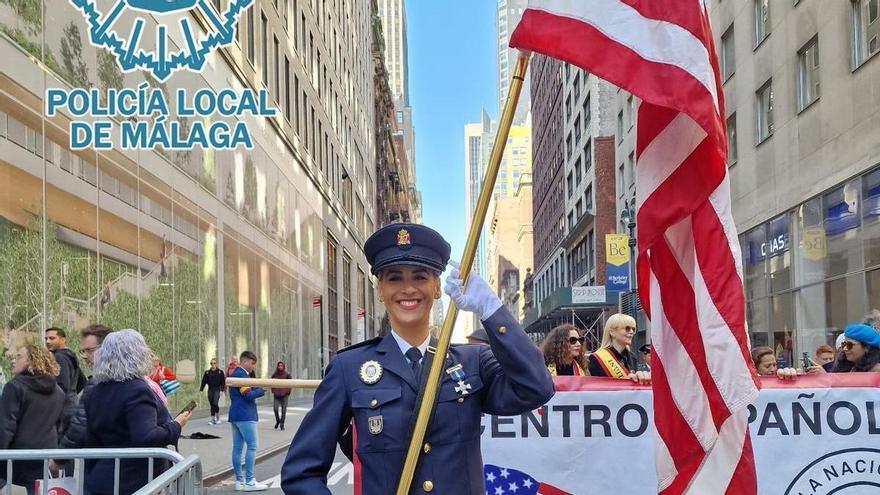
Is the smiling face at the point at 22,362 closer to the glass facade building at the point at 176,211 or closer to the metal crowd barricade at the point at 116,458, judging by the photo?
the metal crowd barricade at the point at 116,458

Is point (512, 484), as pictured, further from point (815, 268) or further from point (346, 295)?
point (346, 295)

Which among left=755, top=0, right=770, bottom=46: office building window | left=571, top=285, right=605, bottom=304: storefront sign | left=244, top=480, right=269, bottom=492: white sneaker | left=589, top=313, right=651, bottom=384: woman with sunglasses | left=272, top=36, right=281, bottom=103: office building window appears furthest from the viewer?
left=571, top=285, right=605, bottom=304: storefront sign

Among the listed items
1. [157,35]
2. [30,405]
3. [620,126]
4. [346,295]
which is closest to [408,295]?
[30,405]

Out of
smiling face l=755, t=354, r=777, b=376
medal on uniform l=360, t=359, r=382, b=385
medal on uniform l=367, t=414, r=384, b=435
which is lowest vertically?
smiling face l=755, t=354, r=777, b=376

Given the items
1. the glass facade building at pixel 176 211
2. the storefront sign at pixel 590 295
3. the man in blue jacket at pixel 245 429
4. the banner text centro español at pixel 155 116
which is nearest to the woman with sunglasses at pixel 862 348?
the man in blue jacket at pixel 245 429

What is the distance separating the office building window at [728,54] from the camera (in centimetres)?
2516

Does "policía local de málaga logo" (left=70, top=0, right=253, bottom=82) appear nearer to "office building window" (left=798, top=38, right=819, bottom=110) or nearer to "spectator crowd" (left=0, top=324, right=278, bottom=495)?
"spectator crowd" (left=0, top=324, right=278, bottom=495)

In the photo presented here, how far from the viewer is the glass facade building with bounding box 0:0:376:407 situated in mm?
13703

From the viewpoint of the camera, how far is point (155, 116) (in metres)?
19.6

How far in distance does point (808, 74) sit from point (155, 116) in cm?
1458

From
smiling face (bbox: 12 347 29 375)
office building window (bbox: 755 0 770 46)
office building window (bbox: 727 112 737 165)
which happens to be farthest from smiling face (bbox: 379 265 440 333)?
office building window (bbox: 727 112 737 165)

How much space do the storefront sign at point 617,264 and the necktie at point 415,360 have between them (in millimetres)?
28199

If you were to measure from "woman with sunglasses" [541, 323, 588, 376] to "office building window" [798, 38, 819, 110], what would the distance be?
44.3 ft

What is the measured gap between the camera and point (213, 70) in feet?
75.7
